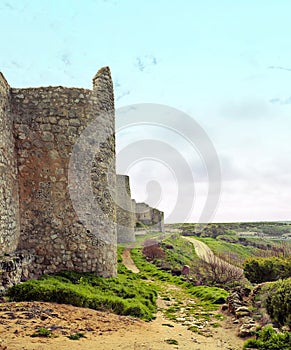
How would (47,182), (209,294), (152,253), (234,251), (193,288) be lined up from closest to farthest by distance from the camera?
1. (47,182)
2. (209,294)
3. (193,288)
4. (152,253)
5. (234,251)

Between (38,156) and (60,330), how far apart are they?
218 inches

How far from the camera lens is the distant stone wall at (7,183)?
855cm

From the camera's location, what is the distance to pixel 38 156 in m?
9.83

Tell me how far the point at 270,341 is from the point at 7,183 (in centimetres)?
750

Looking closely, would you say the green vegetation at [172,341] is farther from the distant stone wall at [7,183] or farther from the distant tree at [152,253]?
the distant tree at [152,253]

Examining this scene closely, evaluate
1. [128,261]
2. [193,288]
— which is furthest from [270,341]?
[128,261]

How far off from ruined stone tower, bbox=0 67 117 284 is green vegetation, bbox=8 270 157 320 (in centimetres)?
56

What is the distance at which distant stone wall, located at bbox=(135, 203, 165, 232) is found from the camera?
49.4 m

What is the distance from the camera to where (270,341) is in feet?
21.9

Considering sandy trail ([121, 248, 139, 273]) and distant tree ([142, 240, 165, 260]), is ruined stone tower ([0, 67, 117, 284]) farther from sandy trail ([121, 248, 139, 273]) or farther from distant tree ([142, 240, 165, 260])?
distant tree ([142, 240, 165, 260])

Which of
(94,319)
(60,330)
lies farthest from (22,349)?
(94,319)

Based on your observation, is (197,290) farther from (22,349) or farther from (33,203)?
(22,349)

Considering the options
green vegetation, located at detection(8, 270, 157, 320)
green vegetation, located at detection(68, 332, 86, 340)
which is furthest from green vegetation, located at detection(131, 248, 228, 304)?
green vegetation, located at detection(68, 332, 86, 340)

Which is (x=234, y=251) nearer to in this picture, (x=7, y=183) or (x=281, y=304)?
(x=281, y=304)
